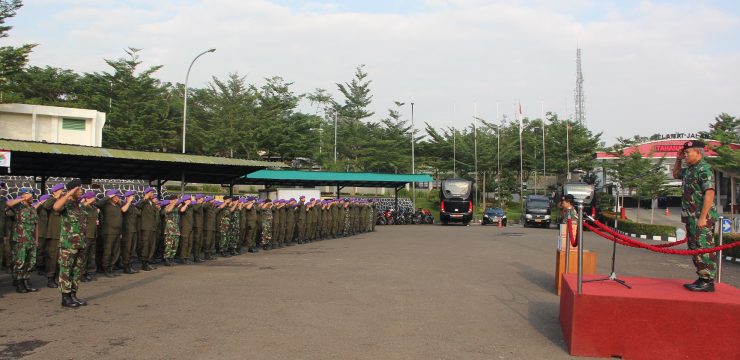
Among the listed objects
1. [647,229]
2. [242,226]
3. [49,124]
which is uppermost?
[49,124]

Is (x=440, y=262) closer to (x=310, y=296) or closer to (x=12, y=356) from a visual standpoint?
(x=310, y=296)

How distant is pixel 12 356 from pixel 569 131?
52434mm

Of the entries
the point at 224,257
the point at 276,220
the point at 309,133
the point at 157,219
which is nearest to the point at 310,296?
the point at 157,219

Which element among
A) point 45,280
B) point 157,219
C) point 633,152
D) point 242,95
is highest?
point 242,95

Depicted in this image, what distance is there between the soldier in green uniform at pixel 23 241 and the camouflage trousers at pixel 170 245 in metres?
2.99

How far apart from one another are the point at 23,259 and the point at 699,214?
952cm

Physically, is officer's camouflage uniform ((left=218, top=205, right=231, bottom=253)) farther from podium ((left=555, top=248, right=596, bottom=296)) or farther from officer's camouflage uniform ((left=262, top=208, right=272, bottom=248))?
podium ((left=555, top=248, right=596, bottom=296))

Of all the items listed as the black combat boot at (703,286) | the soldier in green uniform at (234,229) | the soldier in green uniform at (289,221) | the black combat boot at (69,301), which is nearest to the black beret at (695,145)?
the black combat boot at (703,286)

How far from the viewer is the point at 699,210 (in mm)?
6227

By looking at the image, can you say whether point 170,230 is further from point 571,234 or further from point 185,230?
point 571,234

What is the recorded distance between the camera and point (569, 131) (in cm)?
5319

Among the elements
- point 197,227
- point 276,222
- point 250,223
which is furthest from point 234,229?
point 276,222

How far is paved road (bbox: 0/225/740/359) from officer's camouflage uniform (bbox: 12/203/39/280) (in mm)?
427

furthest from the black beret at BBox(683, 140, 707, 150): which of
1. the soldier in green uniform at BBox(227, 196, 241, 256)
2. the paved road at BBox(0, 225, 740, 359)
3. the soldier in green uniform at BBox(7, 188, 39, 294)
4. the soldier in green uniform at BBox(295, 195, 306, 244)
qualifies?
the soldier in green uniform at BBox(295, 195, 306, 244)
